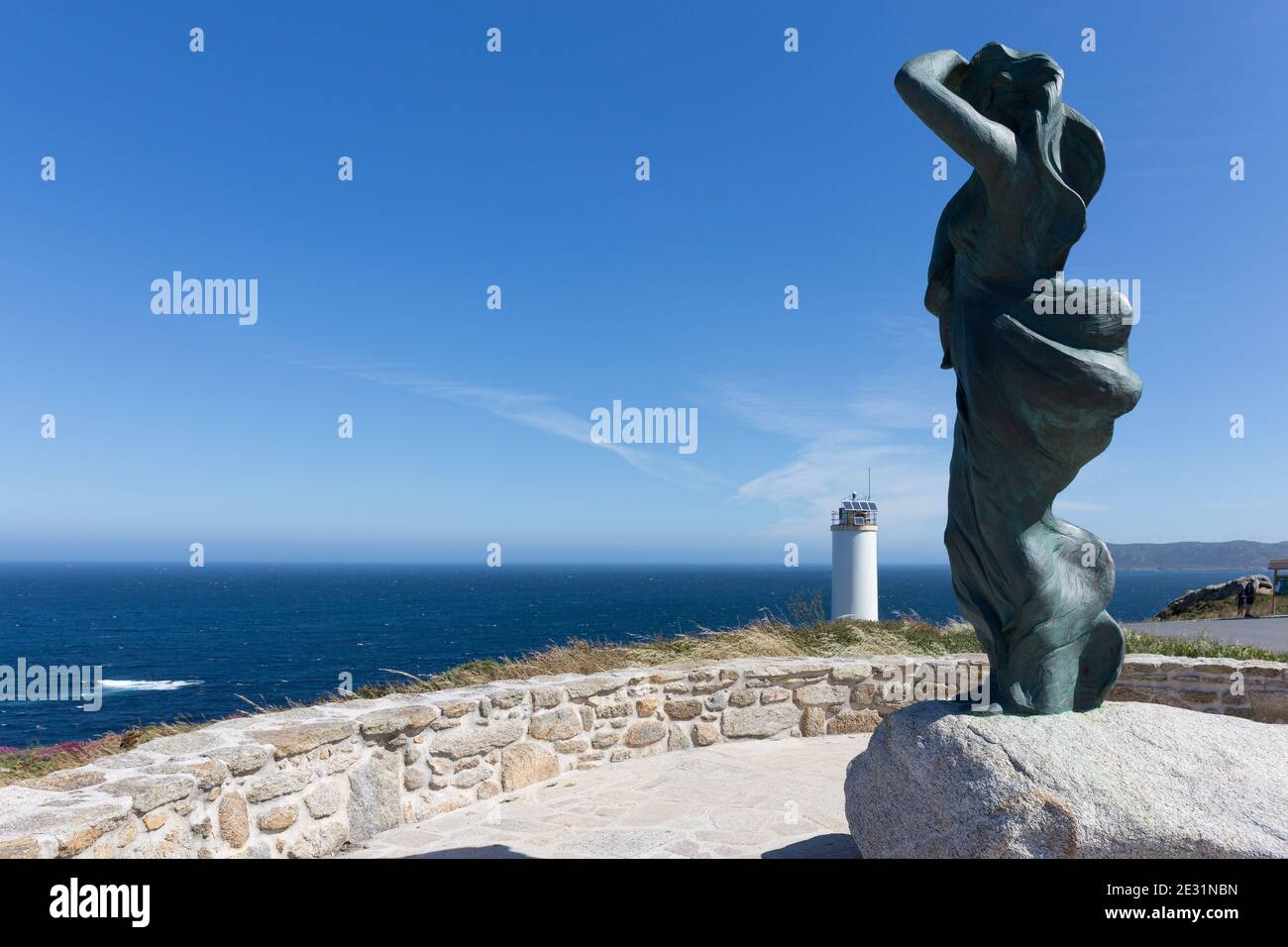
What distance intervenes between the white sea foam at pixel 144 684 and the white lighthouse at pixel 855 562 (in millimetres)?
26235

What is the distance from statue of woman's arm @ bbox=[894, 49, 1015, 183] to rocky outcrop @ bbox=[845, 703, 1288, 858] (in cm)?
236

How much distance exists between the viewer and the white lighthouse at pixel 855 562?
1800cm

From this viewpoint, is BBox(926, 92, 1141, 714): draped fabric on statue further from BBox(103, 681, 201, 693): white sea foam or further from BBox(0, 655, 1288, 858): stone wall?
BBox(103, 681, 201, 693): white sea foam

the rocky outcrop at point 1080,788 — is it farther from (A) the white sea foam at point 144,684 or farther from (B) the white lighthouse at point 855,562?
Answer: (A) the white sea foam at point 144,684

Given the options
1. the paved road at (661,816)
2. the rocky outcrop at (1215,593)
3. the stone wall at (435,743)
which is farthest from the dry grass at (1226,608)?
the paved road at (661,816)

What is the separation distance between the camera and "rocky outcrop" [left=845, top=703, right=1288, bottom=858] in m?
2.74

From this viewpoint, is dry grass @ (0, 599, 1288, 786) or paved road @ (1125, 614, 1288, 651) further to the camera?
paved road @ (1125, 614, 1288, 651)

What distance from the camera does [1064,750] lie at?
2992 millimetres

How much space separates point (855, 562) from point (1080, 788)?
1556 cm

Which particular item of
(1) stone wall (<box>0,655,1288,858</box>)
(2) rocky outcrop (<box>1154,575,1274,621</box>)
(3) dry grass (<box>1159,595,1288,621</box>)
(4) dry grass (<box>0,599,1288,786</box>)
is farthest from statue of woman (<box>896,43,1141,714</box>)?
(2) rocky outcrop (<box>1154,575,1274,621</box>)

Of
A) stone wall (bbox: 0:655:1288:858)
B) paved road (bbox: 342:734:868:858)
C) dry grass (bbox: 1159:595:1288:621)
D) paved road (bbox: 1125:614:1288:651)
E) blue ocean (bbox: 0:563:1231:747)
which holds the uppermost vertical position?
stone wall (bbox: 0:655:1288:858)

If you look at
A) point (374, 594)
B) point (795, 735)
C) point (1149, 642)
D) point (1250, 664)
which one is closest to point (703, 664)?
point (795, 735)

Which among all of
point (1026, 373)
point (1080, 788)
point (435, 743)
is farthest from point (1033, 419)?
point (435, 743)
